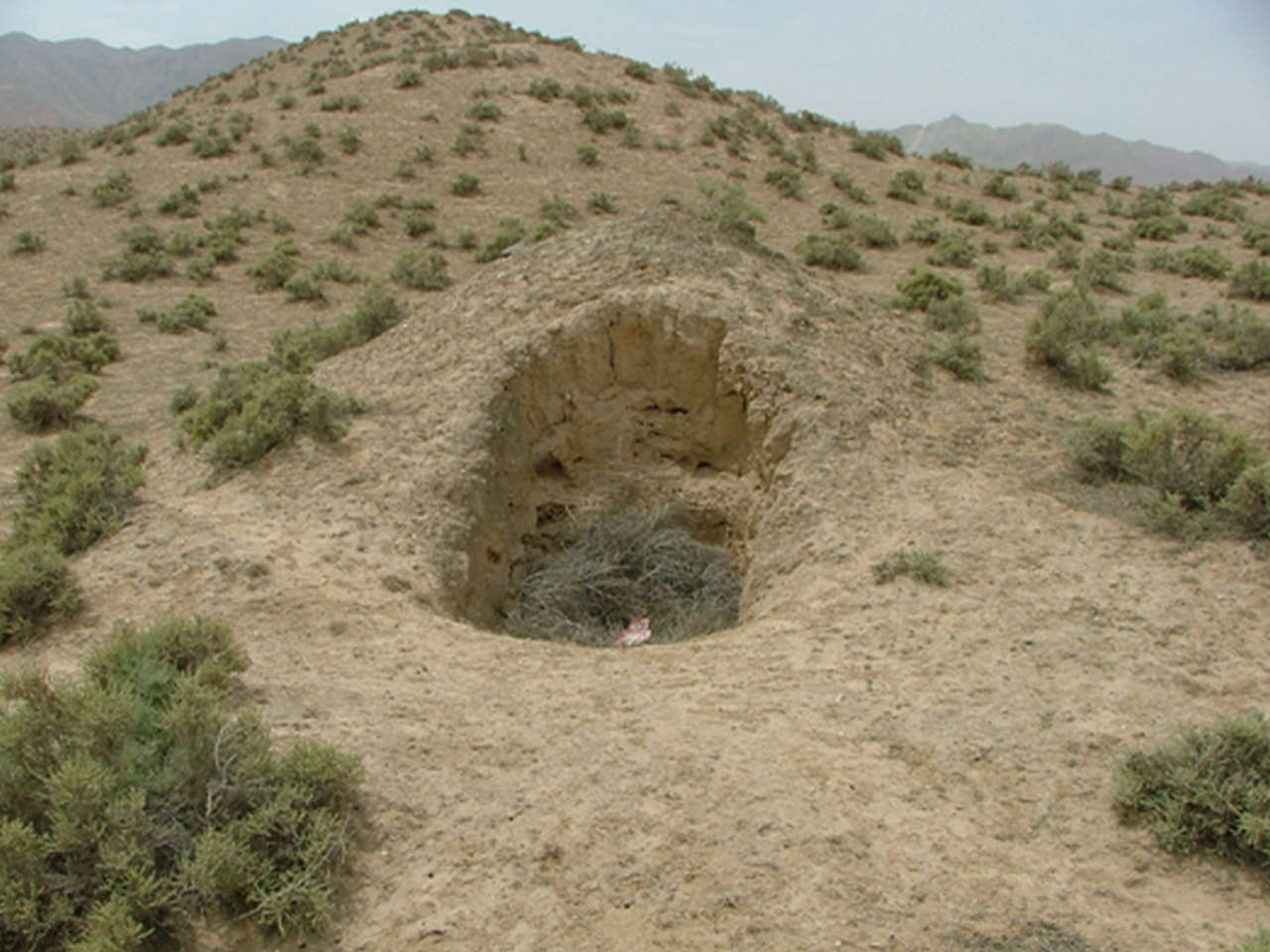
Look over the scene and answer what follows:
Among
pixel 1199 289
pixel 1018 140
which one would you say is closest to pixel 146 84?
pixel 1018 140

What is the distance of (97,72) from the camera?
13150cm

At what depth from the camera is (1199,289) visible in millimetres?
13961

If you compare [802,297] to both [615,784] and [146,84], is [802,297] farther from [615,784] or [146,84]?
[146,84]

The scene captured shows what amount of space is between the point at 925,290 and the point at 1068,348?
278 cm

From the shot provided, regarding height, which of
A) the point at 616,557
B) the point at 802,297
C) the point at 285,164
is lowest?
the point at 616,557

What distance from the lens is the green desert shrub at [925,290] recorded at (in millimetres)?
11555

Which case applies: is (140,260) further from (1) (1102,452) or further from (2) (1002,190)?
(2) (1002,190)

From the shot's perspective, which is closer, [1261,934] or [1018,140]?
[1261,934]

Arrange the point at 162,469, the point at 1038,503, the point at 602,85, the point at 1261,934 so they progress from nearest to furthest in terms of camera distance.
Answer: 1. the point at 1261,934
2. the point at 1038,503
3. the point at 162,469
4. the point at 602,85

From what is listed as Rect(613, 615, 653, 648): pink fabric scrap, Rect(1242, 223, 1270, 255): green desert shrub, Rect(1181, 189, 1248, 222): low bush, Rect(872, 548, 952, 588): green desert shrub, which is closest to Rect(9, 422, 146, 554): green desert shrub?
Rect(613, 615, 653, 648): pink fabric scrap

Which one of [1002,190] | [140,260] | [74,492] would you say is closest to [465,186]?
[140,260]

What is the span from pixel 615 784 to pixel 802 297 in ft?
18.9

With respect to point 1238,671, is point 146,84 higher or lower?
higher

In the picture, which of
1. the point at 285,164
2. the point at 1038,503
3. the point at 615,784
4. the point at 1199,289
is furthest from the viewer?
the point at 285,164
